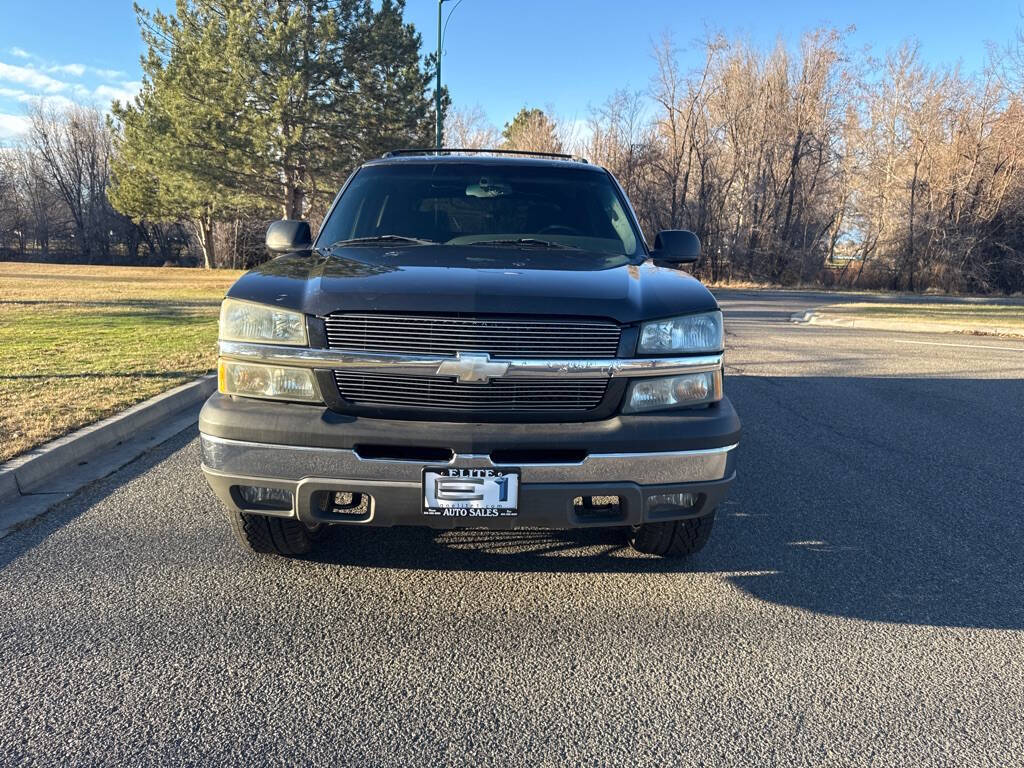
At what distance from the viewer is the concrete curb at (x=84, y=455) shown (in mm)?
3975

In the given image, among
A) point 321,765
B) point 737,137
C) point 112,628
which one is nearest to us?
point 321,765

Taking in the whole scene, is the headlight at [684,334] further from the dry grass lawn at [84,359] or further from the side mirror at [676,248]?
the dry grass lawn at [84,359]

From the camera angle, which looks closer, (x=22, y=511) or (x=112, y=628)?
(x=112, y=628)

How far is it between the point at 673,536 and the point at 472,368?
1.29 meters

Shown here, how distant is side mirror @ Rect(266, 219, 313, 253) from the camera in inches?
154

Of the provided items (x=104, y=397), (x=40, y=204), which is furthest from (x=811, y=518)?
(x=40, y=204)

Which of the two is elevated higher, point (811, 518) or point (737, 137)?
point (737, 137)

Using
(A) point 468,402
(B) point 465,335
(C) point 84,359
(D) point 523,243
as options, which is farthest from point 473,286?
(C) point 84,359

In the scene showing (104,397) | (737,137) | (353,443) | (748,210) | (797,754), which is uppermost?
(737,137)

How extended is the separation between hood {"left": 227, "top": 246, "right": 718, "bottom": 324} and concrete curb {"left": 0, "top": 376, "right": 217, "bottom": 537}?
2.09m

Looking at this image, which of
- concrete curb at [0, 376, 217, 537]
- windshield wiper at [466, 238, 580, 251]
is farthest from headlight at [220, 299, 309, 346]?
concrete curb at [0, 376, 217, 537]

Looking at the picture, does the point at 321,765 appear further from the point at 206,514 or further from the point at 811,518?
the point at 811,518

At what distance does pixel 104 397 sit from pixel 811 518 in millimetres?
5654

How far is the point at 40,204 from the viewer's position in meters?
64.6
